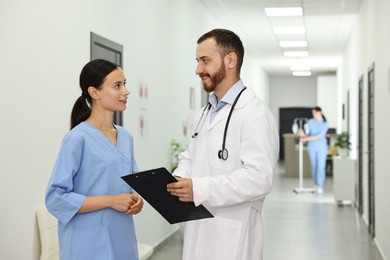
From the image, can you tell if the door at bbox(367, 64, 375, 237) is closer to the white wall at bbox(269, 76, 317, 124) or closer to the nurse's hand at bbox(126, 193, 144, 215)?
the nurse's hand at bbox(126, 193, 144, 215)

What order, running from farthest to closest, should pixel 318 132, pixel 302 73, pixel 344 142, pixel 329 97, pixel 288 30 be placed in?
pixel 302 73, pixel 329 97, pixel 318 132, pixel 288 30, pixel 344 142

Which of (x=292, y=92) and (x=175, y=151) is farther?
(x=292, y=92)

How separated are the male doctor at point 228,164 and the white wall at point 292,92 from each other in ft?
70.9

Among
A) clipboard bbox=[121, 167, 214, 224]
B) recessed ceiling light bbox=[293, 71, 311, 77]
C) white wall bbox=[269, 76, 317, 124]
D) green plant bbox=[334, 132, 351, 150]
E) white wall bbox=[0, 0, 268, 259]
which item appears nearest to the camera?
clipboard bbox=[121, 167, 214, 224]

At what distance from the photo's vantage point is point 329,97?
21594 mm

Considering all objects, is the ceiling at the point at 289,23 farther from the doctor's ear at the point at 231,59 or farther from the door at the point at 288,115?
the door at the point at 288,115

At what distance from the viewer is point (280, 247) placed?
7.16 metres

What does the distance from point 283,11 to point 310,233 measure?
3517 millimetres

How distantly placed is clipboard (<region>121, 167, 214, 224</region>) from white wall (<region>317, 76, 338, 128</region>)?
19.4 meters

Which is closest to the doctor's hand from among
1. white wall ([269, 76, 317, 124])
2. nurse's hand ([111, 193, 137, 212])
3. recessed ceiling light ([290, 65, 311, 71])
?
nurse's hand ([111, 193, 137, 212])

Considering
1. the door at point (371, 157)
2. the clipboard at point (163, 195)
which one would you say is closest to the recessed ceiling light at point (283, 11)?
the door at point (371, 157)

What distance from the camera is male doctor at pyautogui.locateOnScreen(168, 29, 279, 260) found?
92.0 inches

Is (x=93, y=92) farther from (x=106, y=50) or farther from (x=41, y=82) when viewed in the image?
(x=106, y=50)

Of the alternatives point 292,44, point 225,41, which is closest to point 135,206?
point 225,41
